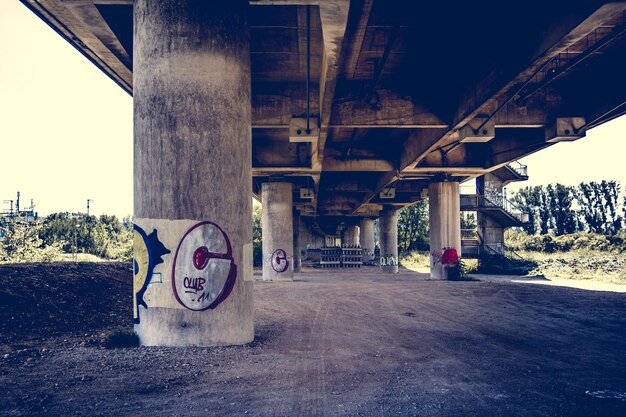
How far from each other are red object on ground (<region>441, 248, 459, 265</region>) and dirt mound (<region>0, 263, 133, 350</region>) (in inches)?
838

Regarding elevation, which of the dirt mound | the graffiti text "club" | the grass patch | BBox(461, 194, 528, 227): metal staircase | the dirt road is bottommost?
the grass patch

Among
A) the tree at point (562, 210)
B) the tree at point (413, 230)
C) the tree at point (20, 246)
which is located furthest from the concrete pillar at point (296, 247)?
the tree at point (562, 210)

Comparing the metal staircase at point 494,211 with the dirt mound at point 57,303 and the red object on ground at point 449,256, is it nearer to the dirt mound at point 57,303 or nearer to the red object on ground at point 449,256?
the red object on ground at point 449,256

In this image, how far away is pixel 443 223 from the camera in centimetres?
3478

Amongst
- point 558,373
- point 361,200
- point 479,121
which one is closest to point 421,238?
point 361,200

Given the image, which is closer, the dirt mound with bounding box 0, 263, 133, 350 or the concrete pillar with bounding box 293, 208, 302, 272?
the dirt mound with bounding box 0, 263, 133, 350

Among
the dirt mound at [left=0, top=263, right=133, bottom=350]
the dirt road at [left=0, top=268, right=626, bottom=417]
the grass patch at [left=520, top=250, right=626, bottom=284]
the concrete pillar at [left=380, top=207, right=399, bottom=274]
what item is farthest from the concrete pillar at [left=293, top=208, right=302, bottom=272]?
the dirt road at [left=0, top=268, right=626, bottom=417]

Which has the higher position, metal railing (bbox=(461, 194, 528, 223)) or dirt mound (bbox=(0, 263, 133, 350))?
metal railing (bbox=(461, 194, 528, 223))

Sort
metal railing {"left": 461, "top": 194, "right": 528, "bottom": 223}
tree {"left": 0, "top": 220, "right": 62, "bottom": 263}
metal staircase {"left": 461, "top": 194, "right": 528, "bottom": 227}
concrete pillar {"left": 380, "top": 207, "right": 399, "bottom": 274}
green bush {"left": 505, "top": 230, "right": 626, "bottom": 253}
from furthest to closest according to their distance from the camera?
green bush {"left": 505, "top": 230, "right": 626, "bottom": 253} → concrete pillar {"left": 380, "top": 207, "right": 399, "bottom": 274} → metal railing {"left": 461, "top": 194, "right": 528, "bottom": 223} → metal staircase {"left": 461, "top": 194, "right": 528, "bottom": 227} → tree {"left": 0, "top": 220, "right": 62, "bottom": 263}

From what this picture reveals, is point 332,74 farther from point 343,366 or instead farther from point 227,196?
point 343,366

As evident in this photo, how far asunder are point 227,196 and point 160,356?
3.34m

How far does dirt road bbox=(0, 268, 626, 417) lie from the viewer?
6.83m

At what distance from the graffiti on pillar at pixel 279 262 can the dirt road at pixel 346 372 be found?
19747 mm

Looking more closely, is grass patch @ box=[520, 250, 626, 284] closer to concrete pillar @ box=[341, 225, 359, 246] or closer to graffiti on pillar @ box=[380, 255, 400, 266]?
graffiti on pillar @ box=[380, 255, 400, 266]
